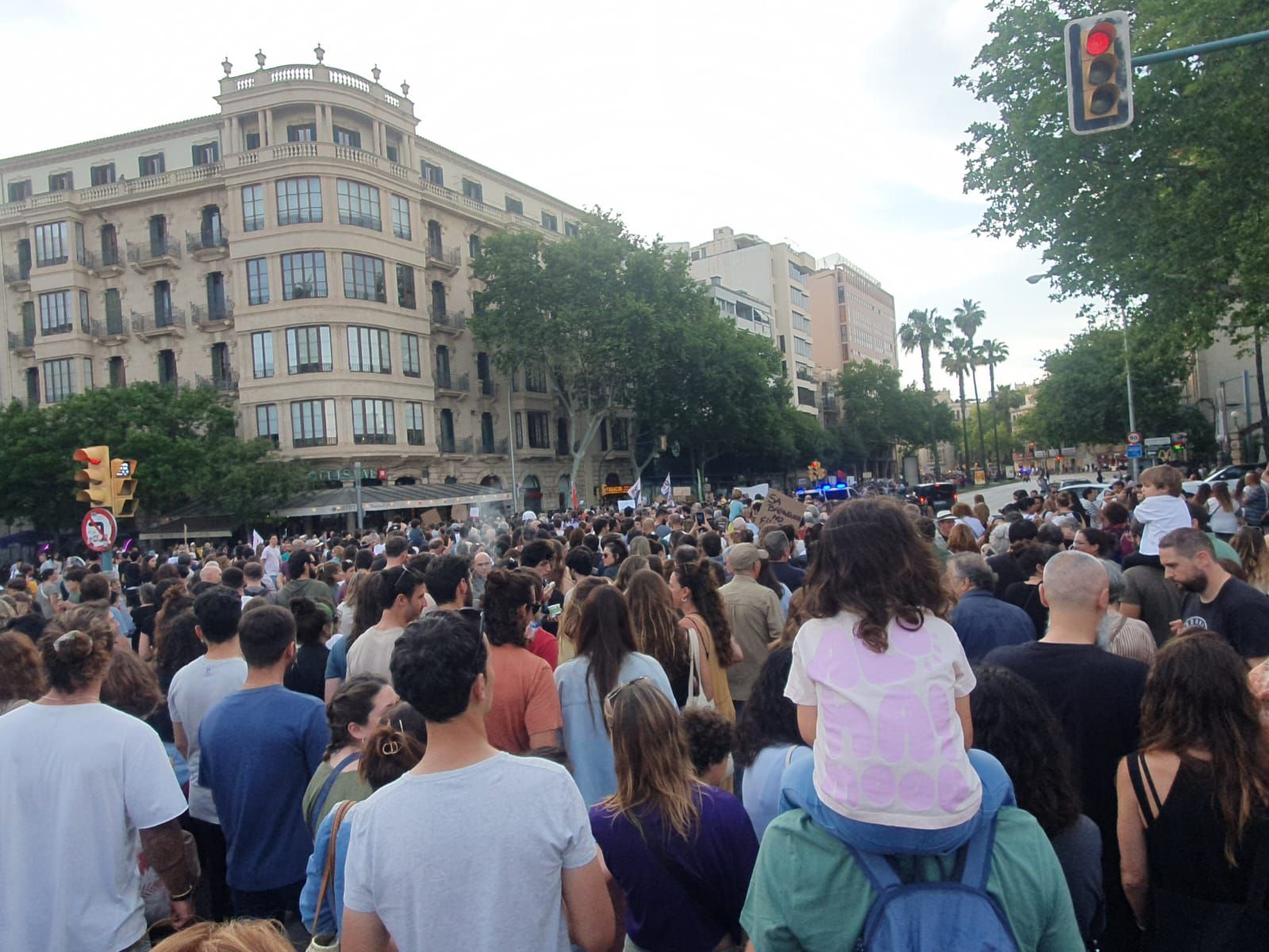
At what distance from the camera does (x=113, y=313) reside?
4175 centimetres

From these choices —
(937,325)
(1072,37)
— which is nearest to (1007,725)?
(1072,37)

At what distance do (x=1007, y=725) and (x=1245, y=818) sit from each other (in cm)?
74

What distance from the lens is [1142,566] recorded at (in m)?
6.12

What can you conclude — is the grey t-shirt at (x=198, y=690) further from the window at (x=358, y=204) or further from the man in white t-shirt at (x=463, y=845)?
the window at (x=358, y=204)

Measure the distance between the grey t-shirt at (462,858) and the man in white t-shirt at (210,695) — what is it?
2.60 metres

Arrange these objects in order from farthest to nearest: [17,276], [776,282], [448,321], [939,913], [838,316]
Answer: [838,316] < [776,282] < [448,321] < [17,276] < [939,913]

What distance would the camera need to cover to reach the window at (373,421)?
38.5 m

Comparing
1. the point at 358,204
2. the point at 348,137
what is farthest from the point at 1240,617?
the point at 348,137

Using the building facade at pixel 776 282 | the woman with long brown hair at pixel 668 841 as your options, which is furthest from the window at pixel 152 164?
the woman with long brown hair at pixel 668 841

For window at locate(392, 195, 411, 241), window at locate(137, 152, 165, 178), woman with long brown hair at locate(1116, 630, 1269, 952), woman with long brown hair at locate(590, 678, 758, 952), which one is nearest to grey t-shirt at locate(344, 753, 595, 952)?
woman with long brown hair at locate(590, 678, 758, 952)

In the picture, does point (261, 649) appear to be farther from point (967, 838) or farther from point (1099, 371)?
point (1099, 371)

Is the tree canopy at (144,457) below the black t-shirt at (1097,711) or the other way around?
the other way around

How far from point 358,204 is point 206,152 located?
8638 mm

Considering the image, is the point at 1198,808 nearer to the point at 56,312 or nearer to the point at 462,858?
the point at 462,858
